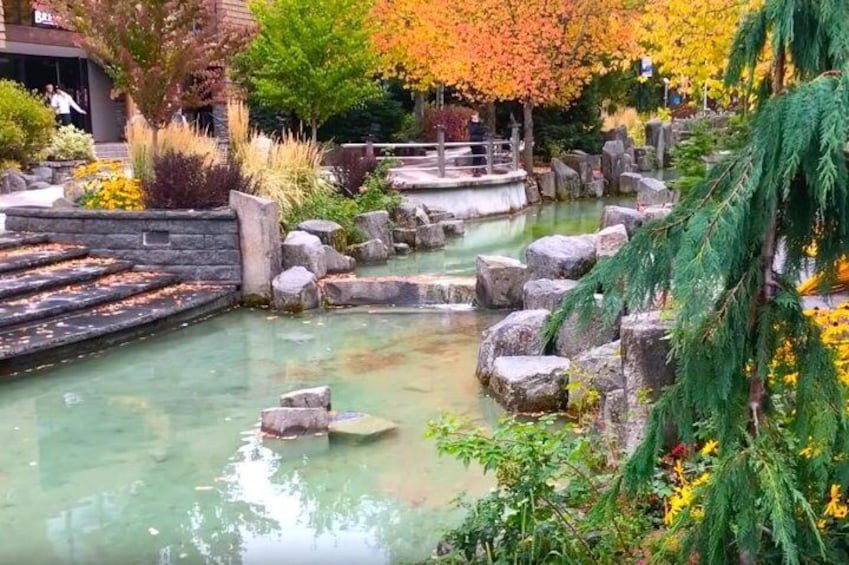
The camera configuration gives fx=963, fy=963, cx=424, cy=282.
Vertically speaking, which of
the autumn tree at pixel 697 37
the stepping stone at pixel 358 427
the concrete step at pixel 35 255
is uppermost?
the autumn tree at pixel 697 37

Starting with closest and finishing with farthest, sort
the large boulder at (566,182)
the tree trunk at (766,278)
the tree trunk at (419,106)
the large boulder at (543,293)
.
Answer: the tree trunk at (766,278) < the large boulder at (543,293) < the large boulder at (566,182) < the tree trunk at (419,106)

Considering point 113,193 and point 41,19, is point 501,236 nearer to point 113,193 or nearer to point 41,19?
point 113,193

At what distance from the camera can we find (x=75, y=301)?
28.1ft

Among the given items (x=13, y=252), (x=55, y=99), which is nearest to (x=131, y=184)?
(x=13, y=252)

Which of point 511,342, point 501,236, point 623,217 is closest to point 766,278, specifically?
point 511,342

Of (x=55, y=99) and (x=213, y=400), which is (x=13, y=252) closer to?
(x=213, y=400)

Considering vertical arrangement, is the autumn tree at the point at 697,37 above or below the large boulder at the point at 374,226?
above

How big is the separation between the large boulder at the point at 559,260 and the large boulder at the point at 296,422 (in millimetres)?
4183

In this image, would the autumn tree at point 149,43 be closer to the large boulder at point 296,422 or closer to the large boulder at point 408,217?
the large boulder at point 408,217

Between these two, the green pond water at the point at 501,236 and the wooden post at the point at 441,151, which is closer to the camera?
the green pond water at the point at 501,236

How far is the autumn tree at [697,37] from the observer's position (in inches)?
362

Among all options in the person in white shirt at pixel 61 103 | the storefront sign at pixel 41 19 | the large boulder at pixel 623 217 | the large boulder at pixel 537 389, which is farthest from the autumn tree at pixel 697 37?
the storefront sign at pixel 41 19

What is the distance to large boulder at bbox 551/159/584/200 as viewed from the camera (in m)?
20.9

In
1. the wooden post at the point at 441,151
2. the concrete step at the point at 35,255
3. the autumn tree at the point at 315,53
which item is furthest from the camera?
the autumn tree at the point at 315,53
